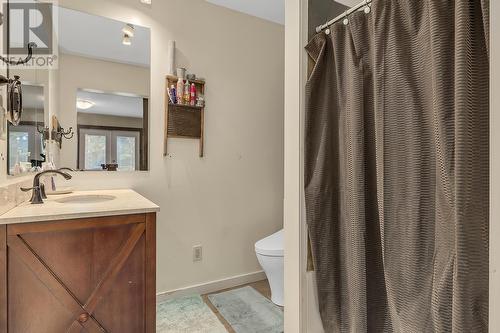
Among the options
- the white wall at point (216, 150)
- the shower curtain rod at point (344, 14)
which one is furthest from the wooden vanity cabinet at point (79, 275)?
the shower curtain rod at point (344, 14)

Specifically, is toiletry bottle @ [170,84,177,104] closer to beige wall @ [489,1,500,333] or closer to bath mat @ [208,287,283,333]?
bath mat @ [208,287,283,333]

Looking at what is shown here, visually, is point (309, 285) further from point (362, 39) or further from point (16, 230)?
point (16, 230)

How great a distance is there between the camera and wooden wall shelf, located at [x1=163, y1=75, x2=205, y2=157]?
2193 mm

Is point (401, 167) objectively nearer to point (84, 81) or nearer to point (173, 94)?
point (173, 94)

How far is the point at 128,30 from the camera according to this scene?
2.08m

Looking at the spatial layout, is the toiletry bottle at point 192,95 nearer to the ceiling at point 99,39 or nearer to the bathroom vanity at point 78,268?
the ceiling at point 99,39

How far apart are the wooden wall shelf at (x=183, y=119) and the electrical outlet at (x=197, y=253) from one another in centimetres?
79

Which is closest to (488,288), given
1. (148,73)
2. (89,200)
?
(89,200)

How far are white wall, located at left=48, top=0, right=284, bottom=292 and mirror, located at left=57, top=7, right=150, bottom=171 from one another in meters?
0.07

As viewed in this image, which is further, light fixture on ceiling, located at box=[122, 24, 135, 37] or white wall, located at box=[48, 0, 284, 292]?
white wall, located at box=[48, 0, 284, 292]

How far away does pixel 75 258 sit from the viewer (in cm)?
124

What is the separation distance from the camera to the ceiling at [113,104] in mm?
1999

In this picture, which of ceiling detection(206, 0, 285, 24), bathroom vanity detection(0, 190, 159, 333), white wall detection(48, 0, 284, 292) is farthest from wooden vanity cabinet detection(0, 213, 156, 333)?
ceiling detection(206, 0, 285, 24)

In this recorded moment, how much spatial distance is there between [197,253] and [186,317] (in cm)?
50
